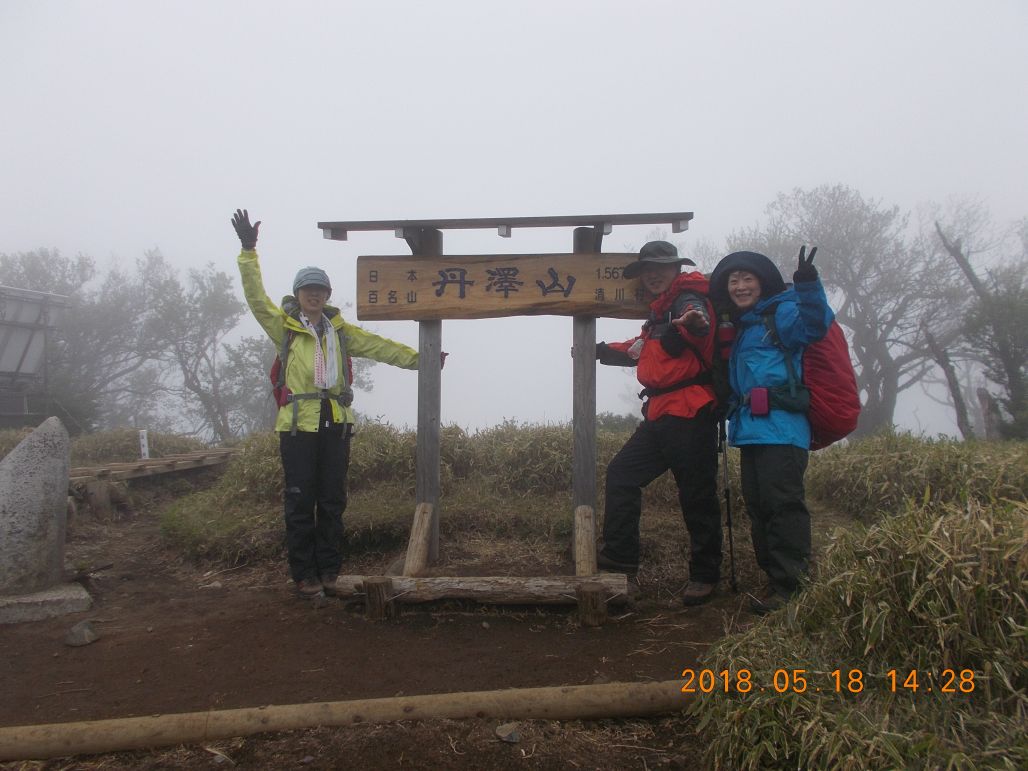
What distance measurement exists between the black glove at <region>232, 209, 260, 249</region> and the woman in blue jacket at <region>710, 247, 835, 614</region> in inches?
136

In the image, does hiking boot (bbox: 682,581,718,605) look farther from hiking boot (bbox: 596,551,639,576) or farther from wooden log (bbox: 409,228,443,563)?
wooden log (bbox: 409,228,443,563)

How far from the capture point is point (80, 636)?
4250 mm

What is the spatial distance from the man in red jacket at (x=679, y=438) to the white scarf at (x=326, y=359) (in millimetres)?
2224

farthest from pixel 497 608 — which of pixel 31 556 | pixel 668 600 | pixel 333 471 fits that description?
pixel 31 556

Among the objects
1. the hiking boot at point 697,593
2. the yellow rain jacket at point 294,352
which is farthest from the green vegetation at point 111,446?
the hiking boot at point 697,593

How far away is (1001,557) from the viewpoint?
2400mm

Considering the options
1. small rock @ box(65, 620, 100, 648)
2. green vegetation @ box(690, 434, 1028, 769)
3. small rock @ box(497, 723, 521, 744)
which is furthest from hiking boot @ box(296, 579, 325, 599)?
green vegetation @ box(690, 434, 1028, 769)

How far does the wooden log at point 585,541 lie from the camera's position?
477 cm

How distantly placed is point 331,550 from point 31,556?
2212mm

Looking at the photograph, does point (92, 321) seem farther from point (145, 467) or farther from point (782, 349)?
point (782, 349)

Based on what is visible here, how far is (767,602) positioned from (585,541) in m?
1.31

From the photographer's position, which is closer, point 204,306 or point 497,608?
point 497,608

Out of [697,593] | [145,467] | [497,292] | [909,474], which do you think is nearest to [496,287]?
[497,292]

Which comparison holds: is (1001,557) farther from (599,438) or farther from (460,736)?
(599,438)
